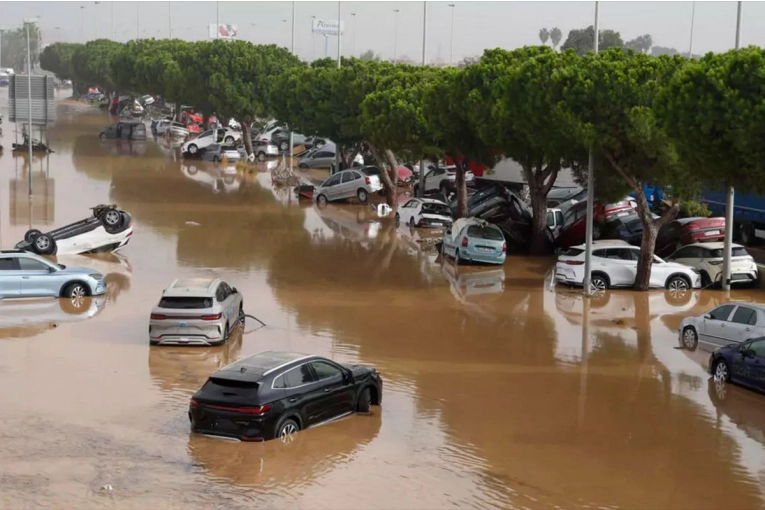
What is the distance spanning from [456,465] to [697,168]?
9.26m

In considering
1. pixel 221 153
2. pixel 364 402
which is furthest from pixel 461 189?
pixel 221 153

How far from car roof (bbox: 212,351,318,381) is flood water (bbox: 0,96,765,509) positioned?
0.96 m

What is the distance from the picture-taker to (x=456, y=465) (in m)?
14.9

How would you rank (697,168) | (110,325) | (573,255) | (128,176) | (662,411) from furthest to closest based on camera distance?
(128,176), (573,255), (110,325), (697,168), (662,411)

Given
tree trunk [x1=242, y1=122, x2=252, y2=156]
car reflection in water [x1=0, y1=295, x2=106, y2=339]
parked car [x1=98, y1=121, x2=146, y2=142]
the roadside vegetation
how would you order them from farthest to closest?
parked car [x1=98, y1=121, x2=146, y2=142] < tree trunk [x1=242, y1=122, x2=252, y2=156] < car reflection in water [x1=0, y1=295, x2=106, y2=339] < the roadside vegetation

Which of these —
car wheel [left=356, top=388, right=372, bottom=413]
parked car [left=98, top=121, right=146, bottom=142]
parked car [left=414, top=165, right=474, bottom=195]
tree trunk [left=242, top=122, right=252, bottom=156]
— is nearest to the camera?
car wheel [left=356, top=388, right=372, bottom=413]

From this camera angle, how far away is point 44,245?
3216cm

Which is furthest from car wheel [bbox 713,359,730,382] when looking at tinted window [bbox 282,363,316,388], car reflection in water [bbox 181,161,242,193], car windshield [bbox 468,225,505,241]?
car reflection in water [bbox 181,161,242,193]

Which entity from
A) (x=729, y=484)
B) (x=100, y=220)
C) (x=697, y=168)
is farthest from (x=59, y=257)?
(x=729, y=484)

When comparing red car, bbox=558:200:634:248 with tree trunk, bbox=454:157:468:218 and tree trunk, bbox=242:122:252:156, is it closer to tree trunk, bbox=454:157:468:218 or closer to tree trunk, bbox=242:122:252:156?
tree trunk, bbox=454:157:468:218

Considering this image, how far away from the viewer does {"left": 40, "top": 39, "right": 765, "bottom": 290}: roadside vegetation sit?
20.3 m

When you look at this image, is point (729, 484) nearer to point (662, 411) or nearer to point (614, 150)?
point (662, 411)

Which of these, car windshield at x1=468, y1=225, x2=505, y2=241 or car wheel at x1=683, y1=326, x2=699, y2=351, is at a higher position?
car windshield at x1=468, y1=225, x2=505, y2=241

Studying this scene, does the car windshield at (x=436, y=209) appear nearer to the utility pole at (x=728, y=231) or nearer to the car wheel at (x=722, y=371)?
the utility pole at (x=728, y=231)
